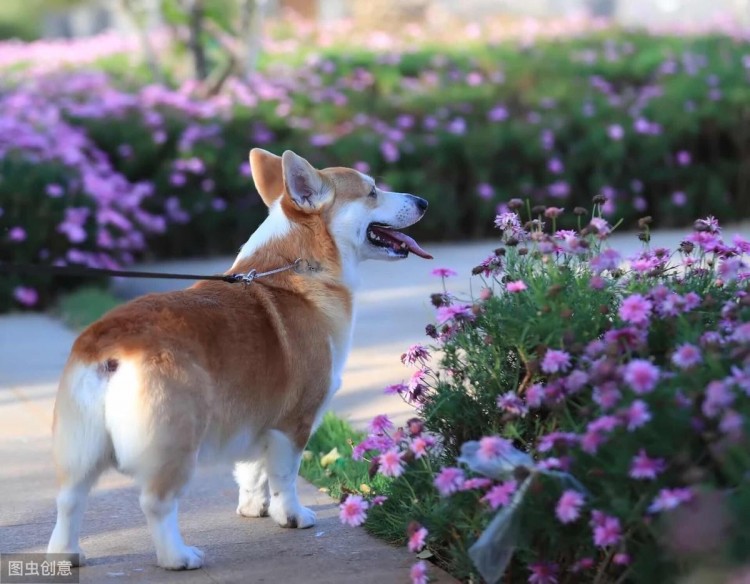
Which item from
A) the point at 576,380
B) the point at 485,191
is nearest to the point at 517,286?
the point at 576,380

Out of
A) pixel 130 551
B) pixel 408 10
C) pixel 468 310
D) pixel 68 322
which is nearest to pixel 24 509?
pixel 130 551

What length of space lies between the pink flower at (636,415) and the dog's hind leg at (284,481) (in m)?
1.67

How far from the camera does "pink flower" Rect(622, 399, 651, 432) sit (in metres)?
2.93

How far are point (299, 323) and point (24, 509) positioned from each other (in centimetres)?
142

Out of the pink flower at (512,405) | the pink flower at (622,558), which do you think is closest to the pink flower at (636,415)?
the pink flower at (622,558)

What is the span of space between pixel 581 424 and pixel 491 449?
1.02 feet

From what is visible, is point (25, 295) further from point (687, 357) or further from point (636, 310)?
point (687, 357)

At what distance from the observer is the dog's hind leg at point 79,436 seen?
366cm

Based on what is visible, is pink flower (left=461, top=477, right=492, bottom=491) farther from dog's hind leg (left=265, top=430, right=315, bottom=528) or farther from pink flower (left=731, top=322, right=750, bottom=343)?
dog's hind leg (left=265, top=430, right=315, bottom=528)

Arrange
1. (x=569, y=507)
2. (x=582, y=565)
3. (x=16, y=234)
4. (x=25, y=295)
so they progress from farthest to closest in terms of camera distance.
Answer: (x=25, y=295), (x=16, y=234), (x=582, y=565), (x=569, y=507)

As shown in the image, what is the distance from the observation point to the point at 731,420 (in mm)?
2777

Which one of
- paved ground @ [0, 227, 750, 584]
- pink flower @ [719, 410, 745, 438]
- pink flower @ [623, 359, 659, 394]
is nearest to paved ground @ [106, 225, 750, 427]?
paved ground @ [0, 227, 750, 584]

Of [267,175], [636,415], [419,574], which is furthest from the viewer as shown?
[267,175]

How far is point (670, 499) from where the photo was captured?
284 centimetres
